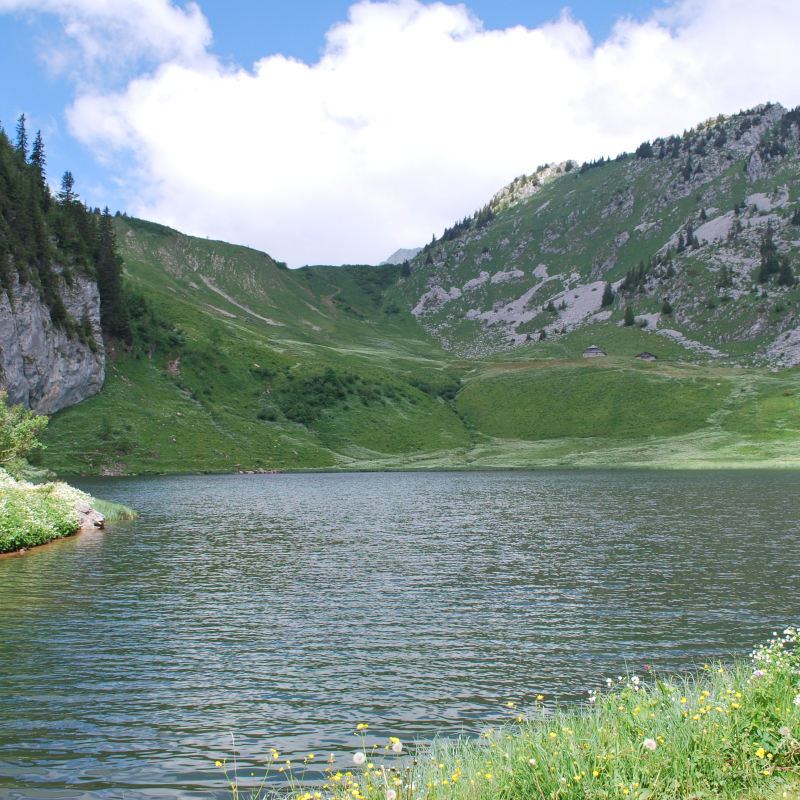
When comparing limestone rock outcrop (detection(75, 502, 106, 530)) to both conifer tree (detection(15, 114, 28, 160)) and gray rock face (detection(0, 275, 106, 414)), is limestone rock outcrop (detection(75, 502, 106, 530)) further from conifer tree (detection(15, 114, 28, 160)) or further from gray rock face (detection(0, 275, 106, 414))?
conifer tree (detection(15, 114, 28, 160))

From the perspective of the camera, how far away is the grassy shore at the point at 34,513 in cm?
4125

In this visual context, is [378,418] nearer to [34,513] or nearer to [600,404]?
[600,404]

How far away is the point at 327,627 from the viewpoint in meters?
24.4

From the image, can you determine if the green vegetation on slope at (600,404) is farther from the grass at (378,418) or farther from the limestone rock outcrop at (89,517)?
the limestone rock outcrop at (89,517)

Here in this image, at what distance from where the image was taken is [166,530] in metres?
51.6

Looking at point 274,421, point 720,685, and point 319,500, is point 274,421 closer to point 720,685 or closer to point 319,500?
point 319,500

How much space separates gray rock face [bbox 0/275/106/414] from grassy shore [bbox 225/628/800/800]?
13473cm

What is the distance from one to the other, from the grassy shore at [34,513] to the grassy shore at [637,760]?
36836 mm

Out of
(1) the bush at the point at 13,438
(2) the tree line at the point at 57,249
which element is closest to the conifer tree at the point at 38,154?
(2) the tree line at the point at 57,249

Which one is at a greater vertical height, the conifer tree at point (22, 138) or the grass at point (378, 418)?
the conifer tree at point (22, 138)

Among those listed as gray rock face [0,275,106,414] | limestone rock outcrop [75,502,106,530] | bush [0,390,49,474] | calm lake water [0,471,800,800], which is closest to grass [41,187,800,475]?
gray rock face [0,275,106,414]

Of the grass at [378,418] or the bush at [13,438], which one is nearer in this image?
the bush at [13,438]

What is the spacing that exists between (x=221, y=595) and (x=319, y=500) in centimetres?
4802

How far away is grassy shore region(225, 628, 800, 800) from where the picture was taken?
30.7 feet
